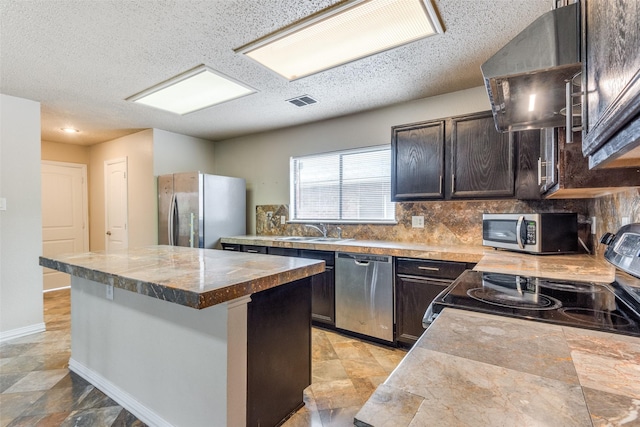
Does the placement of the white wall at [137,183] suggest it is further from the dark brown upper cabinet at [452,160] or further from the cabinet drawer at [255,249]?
the dark brown upper cabinet at [452,160]

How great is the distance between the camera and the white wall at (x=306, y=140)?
10.2 ft

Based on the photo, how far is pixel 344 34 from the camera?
2066 mm

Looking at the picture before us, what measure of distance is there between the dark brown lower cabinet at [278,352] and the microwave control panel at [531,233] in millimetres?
1623

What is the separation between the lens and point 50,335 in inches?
124

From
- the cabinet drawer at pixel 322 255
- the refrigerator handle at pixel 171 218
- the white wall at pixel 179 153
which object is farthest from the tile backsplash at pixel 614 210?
the white wall at pixel 179 153

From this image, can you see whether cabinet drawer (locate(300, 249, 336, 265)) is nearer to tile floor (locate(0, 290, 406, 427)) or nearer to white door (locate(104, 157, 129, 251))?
tile floor (locate(0, 290, 406, 427))

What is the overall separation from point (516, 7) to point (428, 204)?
5.91 feet

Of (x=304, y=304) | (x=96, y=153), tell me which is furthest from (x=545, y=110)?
(x=96, y=153)

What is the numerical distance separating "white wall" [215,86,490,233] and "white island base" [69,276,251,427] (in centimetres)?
261

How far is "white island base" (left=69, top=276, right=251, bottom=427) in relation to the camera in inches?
57.1

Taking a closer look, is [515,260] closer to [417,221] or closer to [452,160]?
[452,160]

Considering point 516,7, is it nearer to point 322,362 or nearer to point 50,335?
point 322,362

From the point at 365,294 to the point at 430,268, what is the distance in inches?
26.3

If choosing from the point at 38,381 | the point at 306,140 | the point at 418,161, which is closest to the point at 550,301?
the point at 418,161
